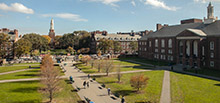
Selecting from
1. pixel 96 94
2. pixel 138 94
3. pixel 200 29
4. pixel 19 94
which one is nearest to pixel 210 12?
pixel 200 29

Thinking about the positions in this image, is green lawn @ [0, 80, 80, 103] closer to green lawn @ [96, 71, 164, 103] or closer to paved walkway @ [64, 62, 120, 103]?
paved walkway @ [64, 62, 120, 103]

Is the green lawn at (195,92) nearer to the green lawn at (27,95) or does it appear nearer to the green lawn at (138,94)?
the green lawn at (138,94)

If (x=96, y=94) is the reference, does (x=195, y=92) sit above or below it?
above

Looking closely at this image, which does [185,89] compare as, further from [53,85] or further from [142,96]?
[53,85]

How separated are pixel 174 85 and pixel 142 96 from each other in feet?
27.9

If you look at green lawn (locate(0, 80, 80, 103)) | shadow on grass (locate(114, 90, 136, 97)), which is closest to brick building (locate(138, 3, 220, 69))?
shadow on grass (locate(114, 90, 136, 97))

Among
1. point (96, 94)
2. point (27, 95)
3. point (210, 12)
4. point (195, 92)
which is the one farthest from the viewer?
point (210, 12)

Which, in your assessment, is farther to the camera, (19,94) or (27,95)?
(19,94)

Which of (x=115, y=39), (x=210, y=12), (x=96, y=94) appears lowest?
(x=96, y=94)

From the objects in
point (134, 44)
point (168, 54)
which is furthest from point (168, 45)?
point (134, 44)

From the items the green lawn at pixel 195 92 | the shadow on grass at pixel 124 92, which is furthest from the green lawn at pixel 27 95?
the green lawn at pixel 195 92

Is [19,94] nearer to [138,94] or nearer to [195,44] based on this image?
[138,94]

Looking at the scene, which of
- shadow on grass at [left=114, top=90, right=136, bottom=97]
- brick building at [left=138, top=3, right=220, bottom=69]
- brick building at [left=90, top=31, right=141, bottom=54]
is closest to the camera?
shadow on grass at [left=114, top=90, right=136, bottom=97]

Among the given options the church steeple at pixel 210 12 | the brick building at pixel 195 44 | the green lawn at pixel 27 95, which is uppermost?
the church steeple at pixel 210 12
